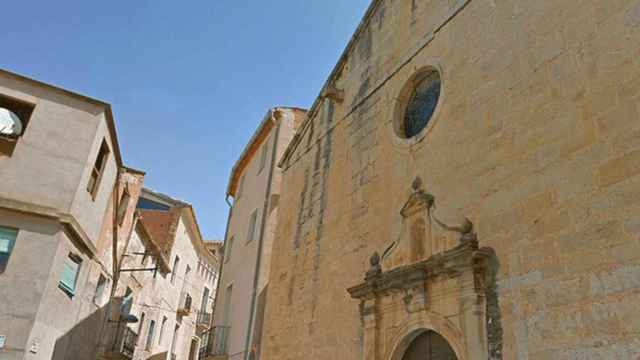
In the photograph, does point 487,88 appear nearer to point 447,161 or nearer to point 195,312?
point 447,161

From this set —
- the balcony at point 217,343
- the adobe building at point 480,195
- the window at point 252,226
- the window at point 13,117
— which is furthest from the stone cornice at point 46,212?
the balcony at point 217,343

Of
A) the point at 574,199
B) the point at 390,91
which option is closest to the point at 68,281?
the point at 390,91

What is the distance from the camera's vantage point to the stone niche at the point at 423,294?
5.09 m

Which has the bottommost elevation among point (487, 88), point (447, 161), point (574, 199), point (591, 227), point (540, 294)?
point (540, 294)

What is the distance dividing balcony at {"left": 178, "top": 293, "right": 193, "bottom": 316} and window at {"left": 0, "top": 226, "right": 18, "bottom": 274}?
15205mm

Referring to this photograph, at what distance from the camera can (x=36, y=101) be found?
29.8ft

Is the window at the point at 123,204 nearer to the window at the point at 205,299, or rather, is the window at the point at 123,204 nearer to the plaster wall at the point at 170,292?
the plaster wall at the point at 170,292

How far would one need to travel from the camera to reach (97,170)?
995 centimetres

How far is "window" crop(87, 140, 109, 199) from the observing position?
31.7ft

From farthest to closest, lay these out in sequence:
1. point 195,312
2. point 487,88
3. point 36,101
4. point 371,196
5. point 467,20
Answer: point 195,312 < point 36,101 < point 371,196 < point 467,20 < point 487,88

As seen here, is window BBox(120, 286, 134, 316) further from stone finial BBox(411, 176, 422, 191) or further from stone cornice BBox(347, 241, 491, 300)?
stone finial BBox(411, 176, 422, 191)

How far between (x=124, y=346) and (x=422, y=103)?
11272mm

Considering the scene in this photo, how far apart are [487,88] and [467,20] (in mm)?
1259

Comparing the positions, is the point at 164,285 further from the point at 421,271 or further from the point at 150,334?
the point at 421,271
